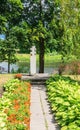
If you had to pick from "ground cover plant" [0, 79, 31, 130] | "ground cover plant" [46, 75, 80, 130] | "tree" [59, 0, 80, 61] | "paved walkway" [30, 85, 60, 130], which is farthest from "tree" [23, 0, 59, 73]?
"ground cover plant" [46, 75, 80, 130]

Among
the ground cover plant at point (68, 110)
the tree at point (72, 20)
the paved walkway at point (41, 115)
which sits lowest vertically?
the paved walkway at point (41, 115)

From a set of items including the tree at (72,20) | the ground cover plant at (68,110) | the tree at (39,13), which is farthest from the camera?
the tree at (39,13)

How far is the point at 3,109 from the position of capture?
9242mm

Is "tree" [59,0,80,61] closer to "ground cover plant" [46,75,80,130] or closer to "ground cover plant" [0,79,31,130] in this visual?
"ground cover plant" [0,79,31,130]

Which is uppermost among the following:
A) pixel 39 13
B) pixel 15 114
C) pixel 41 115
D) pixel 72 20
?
pixel 39 13

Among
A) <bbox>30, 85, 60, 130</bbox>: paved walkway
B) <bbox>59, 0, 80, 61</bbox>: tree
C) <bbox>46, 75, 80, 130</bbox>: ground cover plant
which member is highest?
<bbox>59, 0, 80, 61</bbox>: tree

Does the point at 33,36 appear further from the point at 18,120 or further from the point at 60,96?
the point at 18,120

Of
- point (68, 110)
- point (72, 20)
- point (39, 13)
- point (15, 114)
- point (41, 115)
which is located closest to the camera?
point (15, 114)

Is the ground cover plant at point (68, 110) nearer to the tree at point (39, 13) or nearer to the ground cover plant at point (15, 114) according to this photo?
the ground cover plant at point (15, 114)

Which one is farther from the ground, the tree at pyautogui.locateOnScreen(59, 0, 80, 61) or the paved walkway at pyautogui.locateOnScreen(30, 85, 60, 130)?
the tree at pyautogui.locateOnScreen(59, 0, 80, 61)

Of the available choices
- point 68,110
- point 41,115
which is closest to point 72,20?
point 41,115

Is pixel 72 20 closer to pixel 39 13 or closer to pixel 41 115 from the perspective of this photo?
pixel 41 115

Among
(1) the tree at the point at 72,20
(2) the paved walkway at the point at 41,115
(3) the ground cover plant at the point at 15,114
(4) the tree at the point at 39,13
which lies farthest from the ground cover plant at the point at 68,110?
(4) the tree at the point at 39,13

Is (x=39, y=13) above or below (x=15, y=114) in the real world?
above
